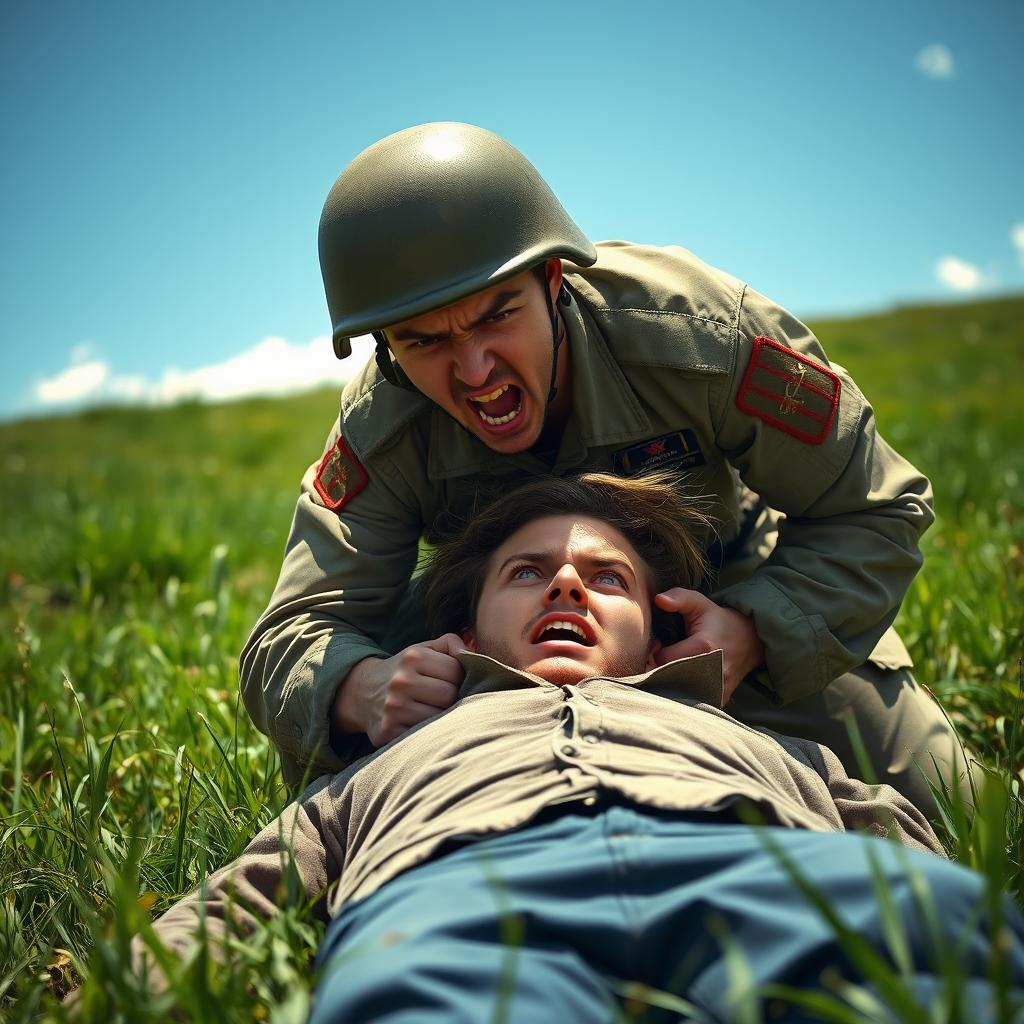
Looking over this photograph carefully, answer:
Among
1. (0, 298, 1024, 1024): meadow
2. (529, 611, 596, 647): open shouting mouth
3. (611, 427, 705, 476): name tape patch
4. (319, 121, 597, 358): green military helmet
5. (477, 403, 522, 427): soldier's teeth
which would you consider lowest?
(0, 298, 1024, 1024): meadow

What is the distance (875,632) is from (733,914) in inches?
64.1

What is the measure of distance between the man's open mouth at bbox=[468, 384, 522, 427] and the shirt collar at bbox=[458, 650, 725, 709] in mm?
680

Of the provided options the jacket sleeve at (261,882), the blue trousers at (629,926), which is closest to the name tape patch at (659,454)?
the jacket sleeve at (261,882)

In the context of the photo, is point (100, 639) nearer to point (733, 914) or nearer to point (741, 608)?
point (741, 608)

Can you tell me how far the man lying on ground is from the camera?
5.08ft

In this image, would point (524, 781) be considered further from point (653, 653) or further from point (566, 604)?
point (653, 653)

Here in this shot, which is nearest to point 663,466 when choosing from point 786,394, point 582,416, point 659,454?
point 659,454

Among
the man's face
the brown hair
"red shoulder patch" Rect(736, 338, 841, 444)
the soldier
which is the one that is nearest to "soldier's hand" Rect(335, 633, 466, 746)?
the soldier

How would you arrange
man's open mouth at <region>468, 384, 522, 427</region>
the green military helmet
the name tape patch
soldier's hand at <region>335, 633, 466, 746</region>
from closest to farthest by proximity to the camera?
1. soldier's hand at <region>335, 633, 466, 746</region>
2. the green military helmet
3. man's open mouth at <region>468, 384, 522, 427</region>
4. the name tape patch

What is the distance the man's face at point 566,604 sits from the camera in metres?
2.59

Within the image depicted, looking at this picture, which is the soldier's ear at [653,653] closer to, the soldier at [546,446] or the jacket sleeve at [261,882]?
the soldier at [546,446]

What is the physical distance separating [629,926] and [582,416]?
65.3 inches

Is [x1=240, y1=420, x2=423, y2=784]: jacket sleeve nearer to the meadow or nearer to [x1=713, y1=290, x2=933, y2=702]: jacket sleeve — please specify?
the meadow

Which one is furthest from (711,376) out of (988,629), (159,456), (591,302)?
(159,456)
